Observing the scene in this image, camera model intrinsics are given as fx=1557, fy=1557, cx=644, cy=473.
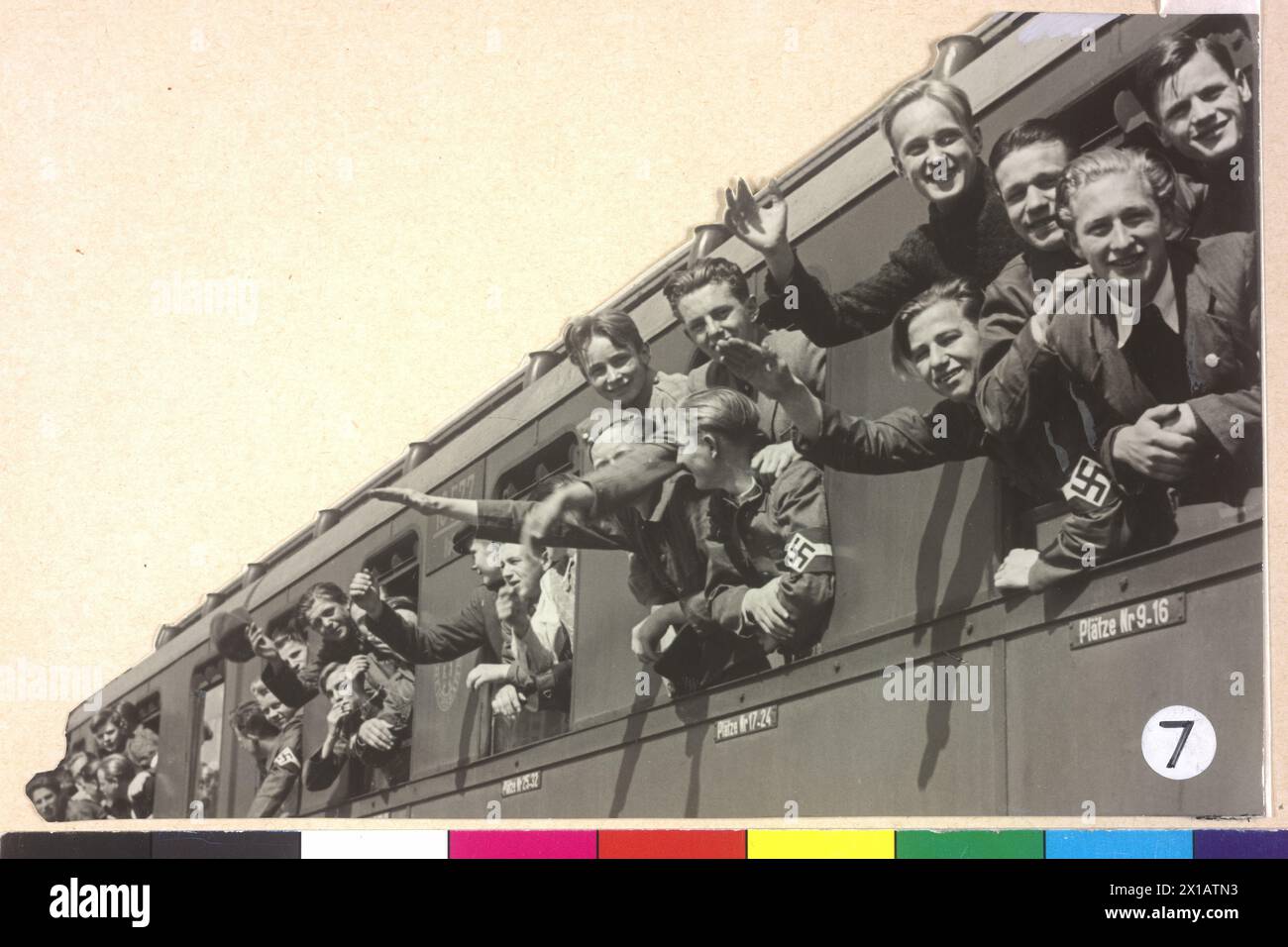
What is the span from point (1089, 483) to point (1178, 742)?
2.57 ft

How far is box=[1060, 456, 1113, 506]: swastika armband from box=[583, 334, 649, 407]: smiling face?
1524 millimetres

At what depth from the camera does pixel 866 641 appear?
484 centimetres

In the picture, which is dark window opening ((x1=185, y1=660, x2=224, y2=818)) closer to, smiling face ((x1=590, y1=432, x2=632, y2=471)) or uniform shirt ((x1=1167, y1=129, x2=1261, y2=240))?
smiling face ((x1=590, y1=432, x2=632, y2=471))

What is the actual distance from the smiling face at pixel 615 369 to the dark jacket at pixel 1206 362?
4.85 ft

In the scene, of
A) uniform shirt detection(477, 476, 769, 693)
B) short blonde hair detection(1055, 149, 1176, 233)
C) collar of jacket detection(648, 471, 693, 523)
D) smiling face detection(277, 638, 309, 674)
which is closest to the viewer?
short blonde hair detection(1055, 149, 1176, 233)

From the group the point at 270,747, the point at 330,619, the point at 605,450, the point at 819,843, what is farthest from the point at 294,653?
A: the point at 819,843

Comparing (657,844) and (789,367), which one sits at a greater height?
(789,367)

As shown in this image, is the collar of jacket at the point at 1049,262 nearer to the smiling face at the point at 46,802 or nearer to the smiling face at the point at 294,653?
the smiling face at the point at 294,653

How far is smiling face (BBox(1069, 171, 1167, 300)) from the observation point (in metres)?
4.56

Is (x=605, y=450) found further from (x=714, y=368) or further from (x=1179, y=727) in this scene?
(x=1179, y=727)

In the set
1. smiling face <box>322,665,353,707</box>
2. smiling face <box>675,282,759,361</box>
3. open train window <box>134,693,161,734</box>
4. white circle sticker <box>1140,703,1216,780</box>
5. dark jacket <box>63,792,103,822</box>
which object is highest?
smiling face <box>675,282,759,361</box>

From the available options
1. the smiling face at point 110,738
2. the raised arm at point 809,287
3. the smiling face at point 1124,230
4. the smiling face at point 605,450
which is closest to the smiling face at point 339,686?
the smiling face at point 110,738

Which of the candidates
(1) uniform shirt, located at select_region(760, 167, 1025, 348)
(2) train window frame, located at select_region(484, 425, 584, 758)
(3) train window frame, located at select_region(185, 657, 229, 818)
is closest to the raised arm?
(1) uniform shirt, located at select_region(760, 167, 1025, 348)
